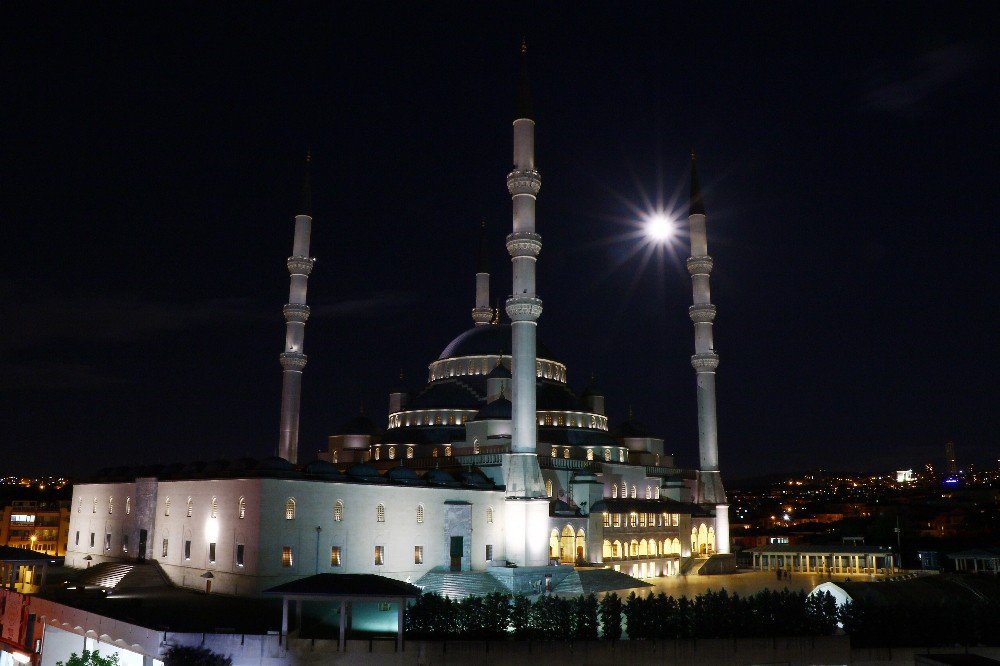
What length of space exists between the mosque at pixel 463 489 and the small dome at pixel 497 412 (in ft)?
0.40

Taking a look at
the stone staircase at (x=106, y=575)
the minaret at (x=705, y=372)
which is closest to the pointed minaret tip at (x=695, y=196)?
the minaret at (x=705, y=372)

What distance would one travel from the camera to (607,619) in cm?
2530

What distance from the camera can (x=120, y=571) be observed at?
114 feet

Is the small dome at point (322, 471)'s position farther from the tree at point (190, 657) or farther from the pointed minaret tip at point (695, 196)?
the pointed minaret tip at point (695, 196)

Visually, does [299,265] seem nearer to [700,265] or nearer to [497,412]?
[497,412]

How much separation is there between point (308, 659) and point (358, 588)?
2226 millimetres

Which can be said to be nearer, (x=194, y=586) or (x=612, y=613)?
(x=612, y=613)

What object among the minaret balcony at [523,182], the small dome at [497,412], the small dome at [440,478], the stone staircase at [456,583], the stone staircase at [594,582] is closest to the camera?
the stone staircase at [456,583]

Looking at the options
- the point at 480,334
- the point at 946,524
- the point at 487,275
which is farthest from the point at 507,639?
the point at 946,524

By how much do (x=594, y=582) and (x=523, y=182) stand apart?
64.6 feet

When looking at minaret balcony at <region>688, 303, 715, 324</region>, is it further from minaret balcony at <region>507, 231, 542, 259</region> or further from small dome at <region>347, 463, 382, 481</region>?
small dome at <region>347, 463, 382, 481</region>

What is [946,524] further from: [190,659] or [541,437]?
[190,659]

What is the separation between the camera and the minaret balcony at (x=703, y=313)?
55.7 metres

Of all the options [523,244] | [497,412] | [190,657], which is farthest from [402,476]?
[190,657]
